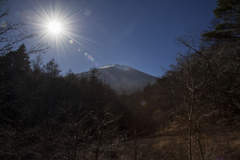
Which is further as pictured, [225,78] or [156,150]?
[156,150]

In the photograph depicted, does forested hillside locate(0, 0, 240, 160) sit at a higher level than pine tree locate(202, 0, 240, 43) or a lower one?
lower

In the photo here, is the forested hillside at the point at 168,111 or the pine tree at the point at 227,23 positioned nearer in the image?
the forested hillside at the point at 168,111

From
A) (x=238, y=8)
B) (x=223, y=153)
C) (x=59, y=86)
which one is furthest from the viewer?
(x=59, y=86)

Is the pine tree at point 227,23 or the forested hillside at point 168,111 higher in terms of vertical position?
the pine tree at point 227,23

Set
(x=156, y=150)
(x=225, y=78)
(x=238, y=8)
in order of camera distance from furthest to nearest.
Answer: (x=156, y=150) < (x=238, y=8) < (x=225, y=78)

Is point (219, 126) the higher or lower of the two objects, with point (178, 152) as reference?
higher

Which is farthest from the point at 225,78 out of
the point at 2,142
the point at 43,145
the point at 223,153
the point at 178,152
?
the point at 2,142

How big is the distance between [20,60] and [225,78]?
8.44m

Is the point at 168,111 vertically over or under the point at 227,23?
under

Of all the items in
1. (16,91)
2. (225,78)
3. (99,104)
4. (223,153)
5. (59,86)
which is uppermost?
(59,86)

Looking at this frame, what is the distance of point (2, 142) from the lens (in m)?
4.03

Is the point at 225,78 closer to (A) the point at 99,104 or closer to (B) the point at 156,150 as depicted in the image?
(A) the point at 99,104

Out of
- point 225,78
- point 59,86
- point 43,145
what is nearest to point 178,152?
point 225,78

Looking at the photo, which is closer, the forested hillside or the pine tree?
the forested hillside
